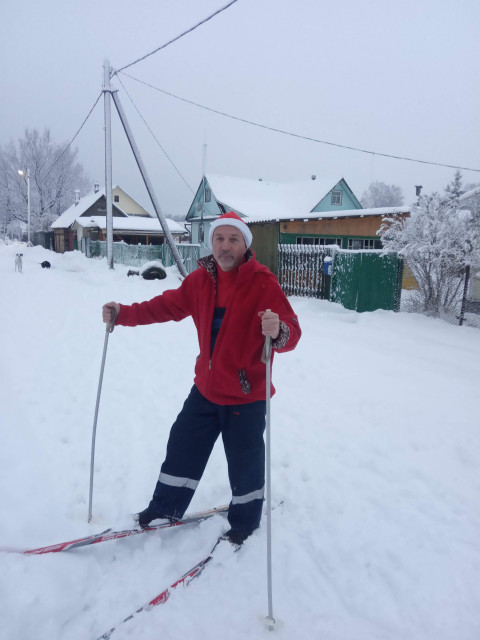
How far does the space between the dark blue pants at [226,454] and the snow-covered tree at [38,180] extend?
146 ft

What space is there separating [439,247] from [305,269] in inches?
143

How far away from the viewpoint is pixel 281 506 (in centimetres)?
280

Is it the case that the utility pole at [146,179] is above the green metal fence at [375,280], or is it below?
above

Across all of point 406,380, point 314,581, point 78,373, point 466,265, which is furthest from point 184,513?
point 466,265

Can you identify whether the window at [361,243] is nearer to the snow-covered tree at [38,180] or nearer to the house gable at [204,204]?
the house gable at [204,204]

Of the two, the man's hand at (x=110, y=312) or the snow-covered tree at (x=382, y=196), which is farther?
the snow-covered tree at (x=382, y=196)

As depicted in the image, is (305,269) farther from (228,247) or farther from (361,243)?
(228,247)

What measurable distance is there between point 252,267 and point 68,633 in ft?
6.43

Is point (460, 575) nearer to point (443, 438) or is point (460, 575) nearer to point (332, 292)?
point (443, 438)

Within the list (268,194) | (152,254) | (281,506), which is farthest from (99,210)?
(281,506)

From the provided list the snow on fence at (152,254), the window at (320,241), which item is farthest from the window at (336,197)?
the snow on fence at (152,254)

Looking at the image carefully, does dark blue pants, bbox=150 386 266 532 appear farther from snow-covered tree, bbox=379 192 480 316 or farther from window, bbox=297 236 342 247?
window, bbox=297 236 342 247

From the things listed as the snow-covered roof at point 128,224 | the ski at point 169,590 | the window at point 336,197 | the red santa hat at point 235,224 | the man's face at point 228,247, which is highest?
the window at point 336,197

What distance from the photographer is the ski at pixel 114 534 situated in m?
2.28
